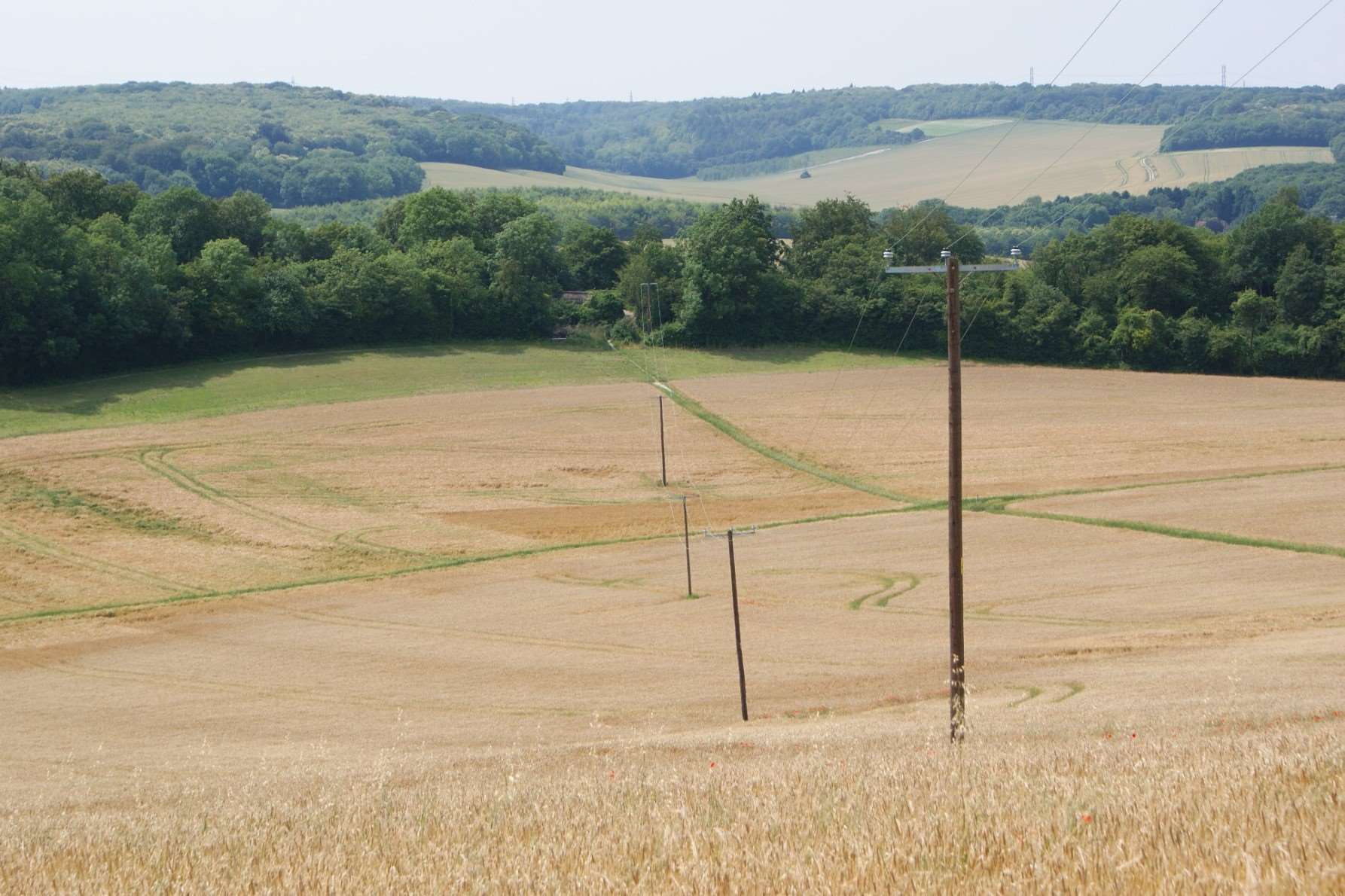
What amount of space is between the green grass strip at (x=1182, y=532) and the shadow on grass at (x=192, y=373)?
136ft

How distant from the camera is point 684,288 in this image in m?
84.6

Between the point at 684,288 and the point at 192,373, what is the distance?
107 feet

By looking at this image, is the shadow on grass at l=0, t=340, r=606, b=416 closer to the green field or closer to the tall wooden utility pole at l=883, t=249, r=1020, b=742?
the green field

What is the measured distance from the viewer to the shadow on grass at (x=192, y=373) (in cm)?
6347

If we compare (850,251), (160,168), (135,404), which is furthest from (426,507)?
(160,168)

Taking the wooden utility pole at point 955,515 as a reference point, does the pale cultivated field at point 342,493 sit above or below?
below

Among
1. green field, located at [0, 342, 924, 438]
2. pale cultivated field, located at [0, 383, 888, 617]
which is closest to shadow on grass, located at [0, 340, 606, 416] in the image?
green field, located at [0, 342, 924, 438]

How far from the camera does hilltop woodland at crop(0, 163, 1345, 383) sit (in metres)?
73.4

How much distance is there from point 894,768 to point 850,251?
80.1 metres

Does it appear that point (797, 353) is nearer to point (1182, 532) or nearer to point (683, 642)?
point (1182, 532)

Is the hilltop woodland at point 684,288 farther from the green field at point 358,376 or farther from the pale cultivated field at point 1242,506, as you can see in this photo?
the pale cultivated field at point 1242,506

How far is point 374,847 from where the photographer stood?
10484 millimetres

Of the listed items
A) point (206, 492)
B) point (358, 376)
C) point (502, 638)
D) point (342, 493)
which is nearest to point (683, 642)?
point (502, 638)

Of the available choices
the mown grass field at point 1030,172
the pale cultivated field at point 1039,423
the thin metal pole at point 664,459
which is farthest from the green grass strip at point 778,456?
the mown grass field at point 1030,172
